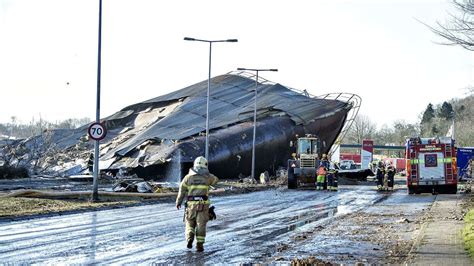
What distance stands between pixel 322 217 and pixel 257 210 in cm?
333

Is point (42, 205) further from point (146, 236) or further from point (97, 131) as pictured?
point (146, 236)

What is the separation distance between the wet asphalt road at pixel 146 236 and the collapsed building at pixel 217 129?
25.4 meters

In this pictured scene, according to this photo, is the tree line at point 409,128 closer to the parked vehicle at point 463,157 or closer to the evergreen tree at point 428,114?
the evergreen tree at point 428,114

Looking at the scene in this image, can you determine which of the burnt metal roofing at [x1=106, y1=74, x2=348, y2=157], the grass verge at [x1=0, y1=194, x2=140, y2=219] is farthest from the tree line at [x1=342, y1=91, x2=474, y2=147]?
the grass verge at [x1=0, y1=194, x2=140, y2=219]

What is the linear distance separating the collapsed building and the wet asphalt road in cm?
2543

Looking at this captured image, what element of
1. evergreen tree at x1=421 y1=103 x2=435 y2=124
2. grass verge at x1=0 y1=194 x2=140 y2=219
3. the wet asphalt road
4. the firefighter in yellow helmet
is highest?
evergreen tree at x1=421 y1=103 x2=435 y2=124

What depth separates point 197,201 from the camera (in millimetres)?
12031

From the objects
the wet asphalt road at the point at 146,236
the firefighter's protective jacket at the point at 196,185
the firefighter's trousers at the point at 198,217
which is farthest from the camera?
the firefighter's protective jacket at the point at 196,185

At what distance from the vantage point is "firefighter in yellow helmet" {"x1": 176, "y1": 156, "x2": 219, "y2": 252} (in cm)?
1202

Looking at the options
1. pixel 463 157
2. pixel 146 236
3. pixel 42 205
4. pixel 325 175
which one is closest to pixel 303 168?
pixel 325 175

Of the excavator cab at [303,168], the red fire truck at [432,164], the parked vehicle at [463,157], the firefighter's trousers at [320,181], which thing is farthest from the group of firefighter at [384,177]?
the parked vehicle at [463,157]

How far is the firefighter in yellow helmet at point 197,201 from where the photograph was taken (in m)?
12.0

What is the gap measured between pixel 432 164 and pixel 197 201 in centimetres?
2551

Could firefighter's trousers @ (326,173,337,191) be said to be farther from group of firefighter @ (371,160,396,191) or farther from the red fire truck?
the red fire truck
